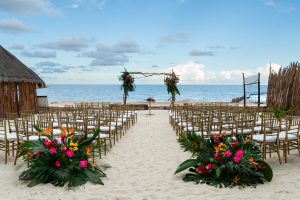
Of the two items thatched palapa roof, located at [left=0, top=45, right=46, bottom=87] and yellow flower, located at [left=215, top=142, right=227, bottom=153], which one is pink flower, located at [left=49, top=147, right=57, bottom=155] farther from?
thatched palapa roof, located at [left=0, top=45, right=46, bottom=87]

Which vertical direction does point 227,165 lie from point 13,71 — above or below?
below

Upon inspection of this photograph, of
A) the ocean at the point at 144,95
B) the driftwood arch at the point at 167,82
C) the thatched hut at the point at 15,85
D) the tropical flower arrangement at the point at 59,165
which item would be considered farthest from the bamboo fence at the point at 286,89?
the ocean at the point at 144,95

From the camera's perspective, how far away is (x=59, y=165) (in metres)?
5.60

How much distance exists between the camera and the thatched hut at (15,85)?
54.7 feet

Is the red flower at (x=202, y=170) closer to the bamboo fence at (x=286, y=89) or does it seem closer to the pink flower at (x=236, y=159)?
the pink flower at (x=236, y=159)

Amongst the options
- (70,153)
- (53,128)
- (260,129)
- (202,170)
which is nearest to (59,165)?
(70,153)

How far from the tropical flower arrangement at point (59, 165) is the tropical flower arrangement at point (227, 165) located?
5.25 ft

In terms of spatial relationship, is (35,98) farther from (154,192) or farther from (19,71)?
(154,192)

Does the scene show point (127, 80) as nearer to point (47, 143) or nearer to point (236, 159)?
point (47, 143)

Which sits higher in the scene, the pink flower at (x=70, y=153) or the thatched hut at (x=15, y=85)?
the thatched hut at (x=15, y=85)

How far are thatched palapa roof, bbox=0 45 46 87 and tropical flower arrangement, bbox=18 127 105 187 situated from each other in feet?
36.7

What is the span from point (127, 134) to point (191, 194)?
622cm

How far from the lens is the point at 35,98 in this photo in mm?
20609

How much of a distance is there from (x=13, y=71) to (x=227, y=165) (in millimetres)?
14818
